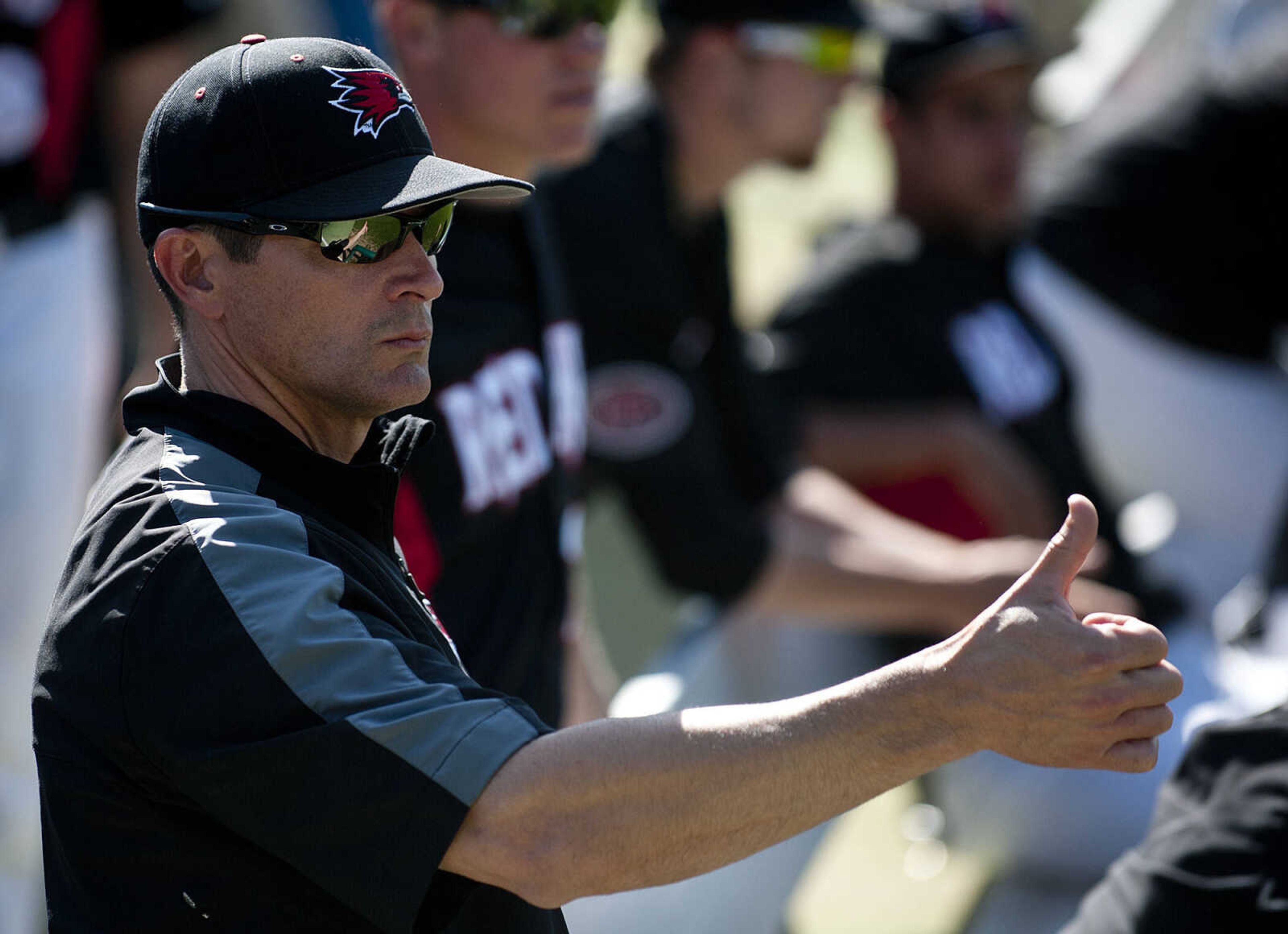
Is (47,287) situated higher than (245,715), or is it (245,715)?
(245,715)

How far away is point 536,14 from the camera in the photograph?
9.18 feet

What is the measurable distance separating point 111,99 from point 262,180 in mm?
2127

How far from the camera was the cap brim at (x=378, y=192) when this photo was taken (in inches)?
59.8

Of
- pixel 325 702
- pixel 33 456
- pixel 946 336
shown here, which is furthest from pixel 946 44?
pixel 325 702

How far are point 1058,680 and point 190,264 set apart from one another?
0.95 meters

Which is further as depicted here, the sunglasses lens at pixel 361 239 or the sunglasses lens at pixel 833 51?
the sunglasses lens at pixel 833 51

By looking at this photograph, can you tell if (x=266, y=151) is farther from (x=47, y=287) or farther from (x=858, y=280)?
(x=858, y=280)

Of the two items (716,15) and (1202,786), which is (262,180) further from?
(716,15)

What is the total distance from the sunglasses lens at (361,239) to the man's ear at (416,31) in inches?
49.9

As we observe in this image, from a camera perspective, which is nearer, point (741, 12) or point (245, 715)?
point (245, 715)

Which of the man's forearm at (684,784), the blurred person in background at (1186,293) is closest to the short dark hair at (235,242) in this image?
the man's forearm at (684,784)

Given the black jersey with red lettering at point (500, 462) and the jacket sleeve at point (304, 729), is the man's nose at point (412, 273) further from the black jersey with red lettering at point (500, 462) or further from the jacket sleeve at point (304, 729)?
the black jersey with red lettering at point (500, 462)

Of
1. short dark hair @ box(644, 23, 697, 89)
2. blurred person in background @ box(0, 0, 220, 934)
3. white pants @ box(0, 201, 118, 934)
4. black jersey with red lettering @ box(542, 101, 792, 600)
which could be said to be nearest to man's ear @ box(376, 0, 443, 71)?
black jersey with red lettering @ box(542, 101, 792, 600)

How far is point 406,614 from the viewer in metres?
1.57
